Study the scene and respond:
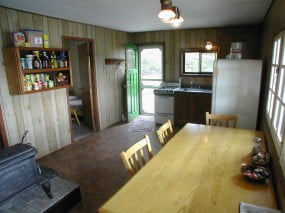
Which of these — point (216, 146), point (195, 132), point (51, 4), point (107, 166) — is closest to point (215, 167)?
point (216, 146)

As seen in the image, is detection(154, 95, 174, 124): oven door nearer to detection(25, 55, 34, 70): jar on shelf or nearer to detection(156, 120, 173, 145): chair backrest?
detection(156, 120, 173, 145): chair backrest

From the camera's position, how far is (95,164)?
320 cm

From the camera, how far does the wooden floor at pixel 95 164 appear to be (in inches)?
98.3

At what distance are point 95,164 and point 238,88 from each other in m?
2.53

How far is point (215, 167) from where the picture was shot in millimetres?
1571

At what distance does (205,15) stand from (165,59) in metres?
1.98

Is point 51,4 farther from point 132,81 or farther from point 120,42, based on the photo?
point 132,81

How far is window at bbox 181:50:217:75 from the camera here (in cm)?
483

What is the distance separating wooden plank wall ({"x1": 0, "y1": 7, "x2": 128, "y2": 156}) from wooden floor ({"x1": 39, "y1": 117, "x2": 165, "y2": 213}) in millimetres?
327

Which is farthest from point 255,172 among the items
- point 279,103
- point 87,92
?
point 87,92

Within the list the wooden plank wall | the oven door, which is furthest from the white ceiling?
the oven door

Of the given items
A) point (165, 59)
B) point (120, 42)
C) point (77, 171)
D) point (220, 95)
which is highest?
point (120, 42)

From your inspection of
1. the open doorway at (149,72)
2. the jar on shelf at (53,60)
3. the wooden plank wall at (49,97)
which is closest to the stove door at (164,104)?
the open doorway at (149,72)

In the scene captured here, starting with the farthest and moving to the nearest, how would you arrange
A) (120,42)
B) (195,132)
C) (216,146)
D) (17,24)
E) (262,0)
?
(120,42) < (17,24) < (262,0) < (195,132) < (216,146)
